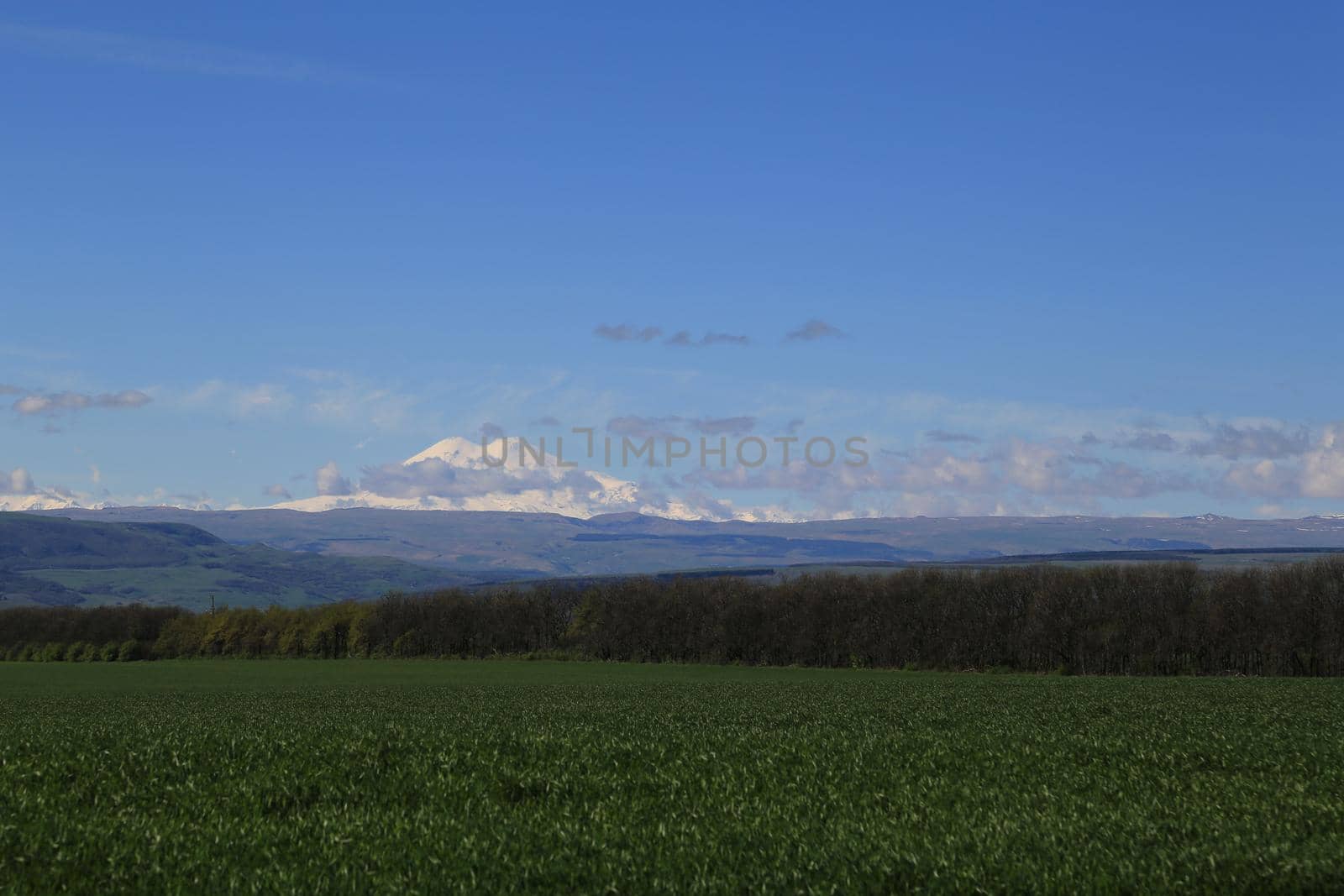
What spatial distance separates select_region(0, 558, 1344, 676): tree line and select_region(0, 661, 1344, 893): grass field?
81.0 metres

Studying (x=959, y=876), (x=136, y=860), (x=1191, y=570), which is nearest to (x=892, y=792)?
(x=959, y=876)

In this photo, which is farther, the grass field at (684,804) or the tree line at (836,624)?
the tree line at (836,624)

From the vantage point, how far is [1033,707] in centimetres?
4241

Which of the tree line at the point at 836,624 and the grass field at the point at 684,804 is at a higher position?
the grass field at the point at 684,804

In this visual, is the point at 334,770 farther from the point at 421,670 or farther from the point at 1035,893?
the point at 421,670

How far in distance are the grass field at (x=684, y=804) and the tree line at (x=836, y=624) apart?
81029mm

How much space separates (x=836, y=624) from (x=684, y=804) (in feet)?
361

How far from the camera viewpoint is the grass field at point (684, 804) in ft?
57.0

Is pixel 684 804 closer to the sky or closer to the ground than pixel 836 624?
closer to the sky

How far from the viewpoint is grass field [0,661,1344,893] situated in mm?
17375

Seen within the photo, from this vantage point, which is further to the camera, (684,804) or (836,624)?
(836,624)

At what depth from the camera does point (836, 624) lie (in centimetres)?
12988

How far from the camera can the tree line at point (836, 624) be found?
110 m

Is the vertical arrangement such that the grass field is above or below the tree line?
above
